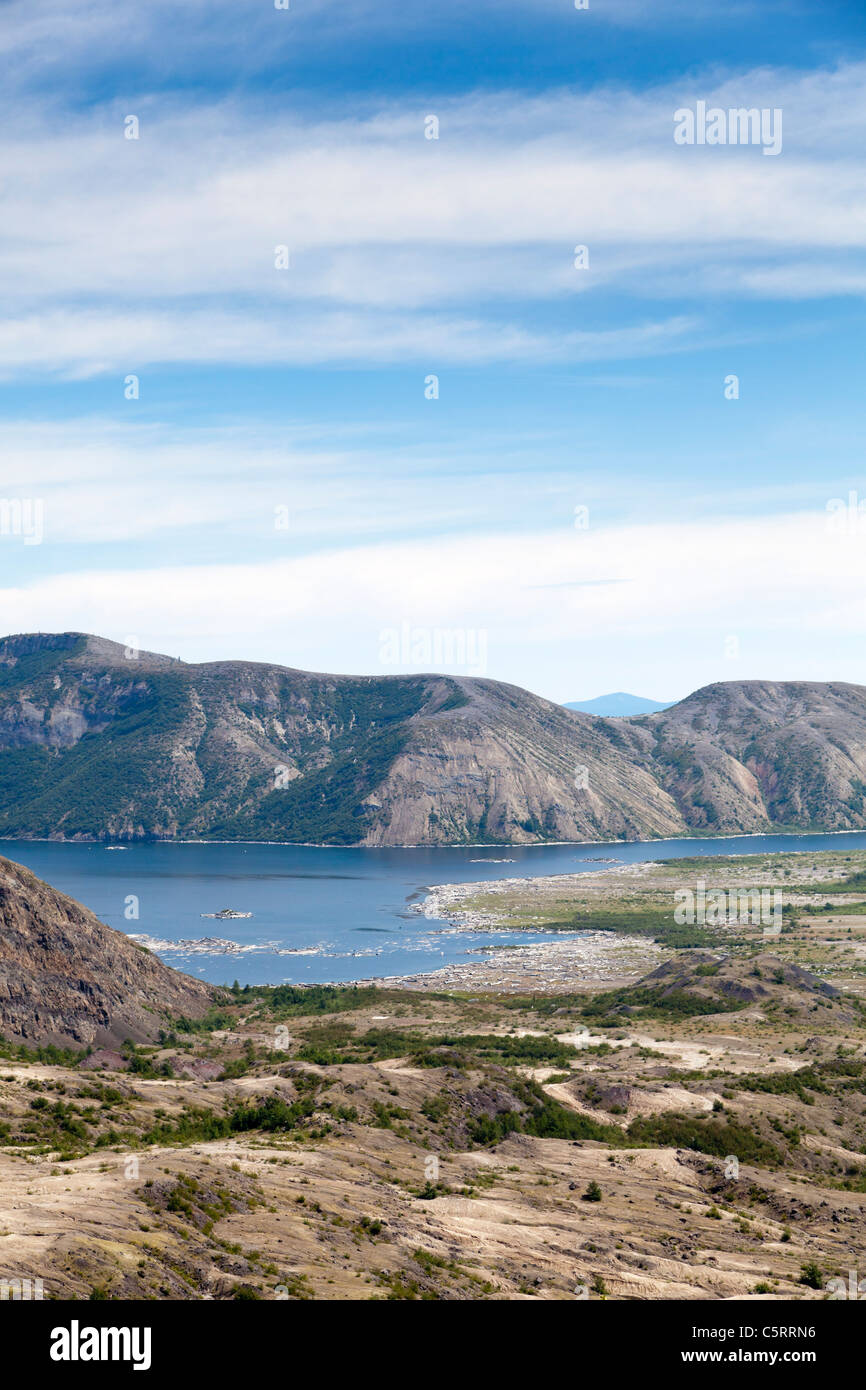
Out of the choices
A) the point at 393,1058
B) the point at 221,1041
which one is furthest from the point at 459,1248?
the point at 221,1041

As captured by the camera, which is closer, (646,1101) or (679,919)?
(646,1101)

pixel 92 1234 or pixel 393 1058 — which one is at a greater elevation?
pixel 92 1234

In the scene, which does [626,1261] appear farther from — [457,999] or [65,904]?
[457,999]

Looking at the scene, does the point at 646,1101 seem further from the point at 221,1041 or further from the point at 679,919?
the point at 679,919
